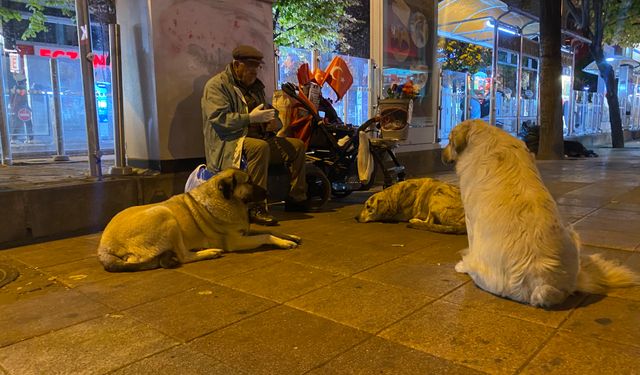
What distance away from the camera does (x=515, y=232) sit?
3.20 m

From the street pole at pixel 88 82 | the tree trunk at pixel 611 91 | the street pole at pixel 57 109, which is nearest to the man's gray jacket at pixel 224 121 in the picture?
the street pole at pixel 88 82

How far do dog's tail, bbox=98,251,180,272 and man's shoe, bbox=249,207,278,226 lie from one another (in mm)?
1725

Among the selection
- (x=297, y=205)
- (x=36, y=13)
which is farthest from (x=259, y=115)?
(x=36, y=13)

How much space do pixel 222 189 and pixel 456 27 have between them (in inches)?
581

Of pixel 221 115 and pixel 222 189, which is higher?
pixel 221 115

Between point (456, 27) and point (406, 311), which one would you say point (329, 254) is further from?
point (456, 27)

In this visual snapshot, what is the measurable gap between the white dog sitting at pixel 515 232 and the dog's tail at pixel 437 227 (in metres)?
1.60

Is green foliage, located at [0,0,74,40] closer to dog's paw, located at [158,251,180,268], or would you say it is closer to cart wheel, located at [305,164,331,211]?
cart wheel, located at [305,164,331,211]

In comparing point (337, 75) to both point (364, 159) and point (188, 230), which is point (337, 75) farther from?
point (188, 230)

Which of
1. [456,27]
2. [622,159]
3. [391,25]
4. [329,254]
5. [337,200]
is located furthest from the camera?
[456,27]

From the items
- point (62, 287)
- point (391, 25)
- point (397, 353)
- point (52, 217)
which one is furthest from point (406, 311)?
point (391, 25)

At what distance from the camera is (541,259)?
10.2 feet

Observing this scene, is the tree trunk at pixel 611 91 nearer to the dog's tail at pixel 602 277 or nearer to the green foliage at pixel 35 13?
the dog's tail at pixel 602 277

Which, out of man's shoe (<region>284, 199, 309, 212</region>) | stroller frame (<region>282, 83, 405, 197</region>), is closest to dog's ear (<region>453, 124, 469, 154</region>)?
stroller frame (<region>282, 83, 405, 197</region>)
